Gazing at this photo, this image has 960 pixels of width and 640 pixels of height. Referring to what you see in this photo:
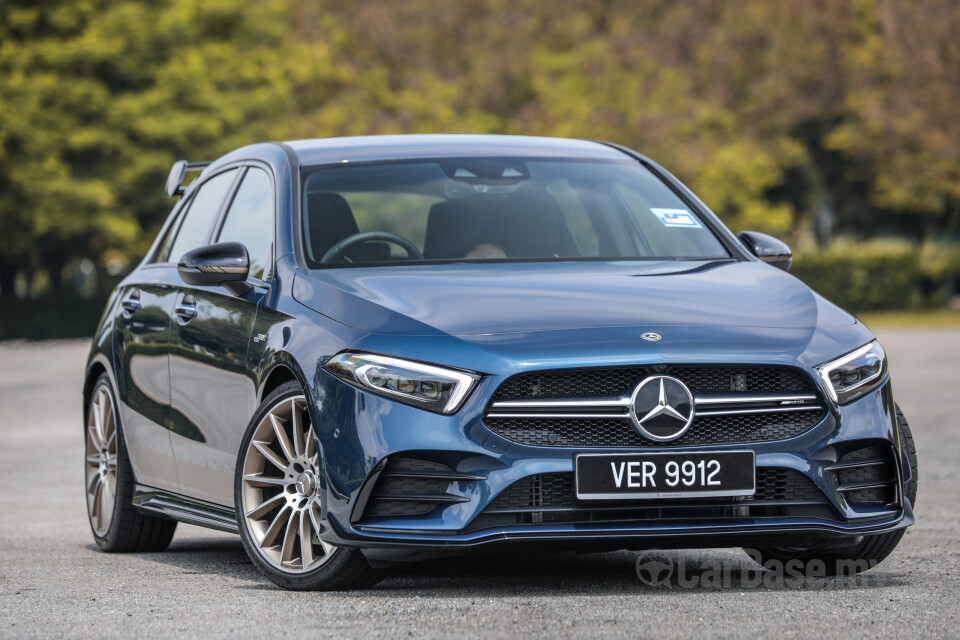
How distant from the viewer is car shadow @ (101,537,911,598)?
586 centimetres

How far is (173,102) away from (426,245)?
40117 mm

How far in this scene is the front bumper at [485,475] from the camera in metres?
5.34

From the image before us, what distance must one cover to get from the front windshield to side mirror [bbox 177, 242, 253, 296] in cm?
25

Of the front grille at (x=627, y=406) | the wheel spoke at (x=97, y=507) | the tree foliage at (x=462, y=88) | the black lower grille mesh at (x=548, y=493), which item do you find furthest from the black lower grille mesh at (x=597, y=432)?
the tree foliage at (x=462, y=88)

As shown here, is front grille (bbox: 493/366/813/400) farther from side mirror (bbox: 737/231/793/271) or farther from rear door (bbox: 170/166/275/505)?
side mirror (bbox: 737/231/793/271)

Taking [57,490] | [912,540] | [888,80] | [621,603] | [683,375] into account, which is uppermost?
[683,375]

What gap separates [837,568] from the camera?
6254 millimetres

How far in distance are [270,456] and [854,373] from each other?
1983 millimetres

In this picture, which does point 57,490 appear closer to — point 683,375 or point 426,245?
point 426,245

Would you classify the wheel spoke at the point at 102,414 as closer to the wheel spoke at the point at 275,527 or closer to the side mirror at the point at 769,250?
the wheel spoke at the point at 275,527

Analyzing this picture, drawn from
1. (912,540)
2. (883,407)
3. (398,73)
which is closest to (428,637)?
(883,407)

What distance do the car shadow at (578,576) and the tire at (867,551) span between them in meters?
0.07

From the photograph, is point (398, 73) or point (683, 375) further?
point (398, 73)

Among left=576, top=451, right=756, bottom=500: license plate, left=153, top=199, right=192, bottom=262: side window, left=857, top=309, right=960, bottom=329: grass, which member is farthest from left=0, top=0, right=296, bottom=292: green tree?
left=576, top=451, right=756, bottom=500: license plate
